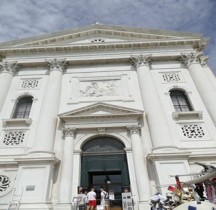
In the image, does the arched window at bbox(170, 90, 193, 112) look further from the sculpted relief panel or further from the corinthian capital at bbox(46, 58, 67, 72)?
the corinthian capital at bbox(46, 58, 67, 72)

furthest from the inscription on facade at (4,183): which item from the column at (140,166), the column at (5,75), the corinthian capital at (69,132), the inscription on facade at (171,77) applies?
the inscription on facade at (171,77)

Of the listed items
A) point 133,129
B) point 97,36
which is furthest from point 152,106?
point 97,36

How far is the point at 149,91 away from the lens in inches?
597

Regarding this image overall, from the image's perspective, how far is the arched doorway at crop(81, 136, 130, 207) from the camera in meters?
12.1

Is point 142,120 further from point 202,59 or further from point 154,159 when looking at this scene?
point 202,59

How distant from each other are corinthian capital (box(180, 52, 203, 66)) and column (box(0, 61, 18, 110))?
1344 cm

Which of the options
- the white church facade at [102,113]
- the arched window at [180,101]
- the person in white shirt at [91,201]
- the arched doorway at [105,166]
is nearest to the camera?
the person in white shirt at [91,201]

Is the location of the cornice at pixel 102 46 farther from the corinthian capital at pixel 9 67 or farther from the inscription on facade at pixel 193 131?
the inscription on facade at pixel 193 131

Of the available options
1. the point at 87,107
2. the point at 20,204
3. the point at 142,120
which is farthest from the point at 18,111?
the point at 142,120

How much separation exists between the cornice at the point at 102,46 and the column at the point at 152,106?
4.87 ft

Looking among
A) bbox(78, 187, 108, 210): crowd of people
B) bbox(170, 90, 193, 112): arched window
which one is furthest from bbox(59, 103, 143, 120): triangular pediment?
bbox(78, 187, 108, 210): crowd of people

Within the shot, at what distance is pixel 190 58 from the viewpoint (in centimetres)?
1733

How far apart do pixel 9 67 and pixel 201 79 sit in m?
14.6

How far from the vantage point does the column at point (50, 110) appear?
12.7 meters
